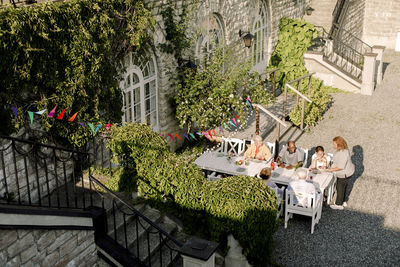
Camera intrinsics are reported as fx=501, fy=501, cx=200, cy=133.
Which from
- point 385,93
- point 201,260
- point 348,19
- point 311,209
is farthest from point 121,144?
point 348,19

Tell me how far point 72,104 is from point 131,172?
59.7 inches

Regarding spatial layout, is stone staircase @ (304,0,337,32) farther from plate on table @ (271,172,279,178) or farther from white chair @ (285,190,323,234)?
white chair @ (285,190,323,234)

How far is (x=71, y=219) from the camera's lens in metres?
6.48

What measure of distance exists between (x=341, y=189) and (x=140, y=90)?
4.61 m

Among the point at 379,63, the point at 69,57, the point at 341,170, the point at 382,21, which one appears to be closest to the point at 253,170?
the point at 341,170

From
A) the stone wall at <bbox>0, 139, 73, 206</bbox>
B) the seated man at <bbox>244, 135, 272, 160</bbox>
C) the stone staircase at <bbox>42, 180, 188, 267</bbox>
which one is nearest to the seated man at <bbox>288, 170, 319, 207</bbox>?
the seated man at <bbox>244, 135, 272, 160</bbox>

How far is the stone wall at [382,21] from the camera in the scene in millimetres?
25094

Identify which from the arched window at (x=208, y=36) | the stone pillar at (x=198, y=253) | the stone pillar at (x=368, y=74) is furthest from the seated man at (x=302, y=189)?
the stone pillar at (x=368, y=74)

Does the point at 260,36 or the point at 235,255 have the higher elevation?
the point at 260,36

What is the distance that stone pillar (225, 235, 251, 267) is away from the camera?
7.09m

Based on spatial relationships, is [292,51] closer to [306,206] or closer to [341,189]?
[341,189]

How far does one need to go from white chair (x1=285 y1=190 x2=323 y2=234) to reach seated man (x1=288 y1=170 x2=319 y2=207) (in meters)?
0.02

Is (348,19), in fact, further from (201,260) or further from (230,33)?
(201,260)

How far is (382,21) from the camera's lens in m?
25.4
